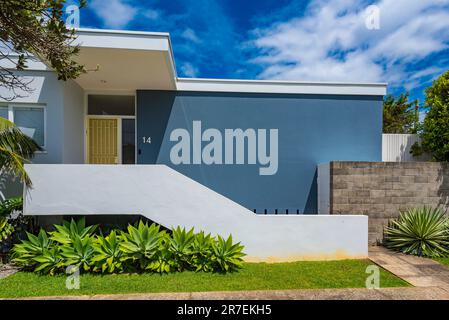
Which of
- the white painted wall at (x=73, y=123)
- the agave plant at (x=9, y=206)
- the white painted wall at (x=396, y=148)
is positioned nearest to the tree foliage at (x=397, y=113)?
the white painted wall at (x=396, y=148)

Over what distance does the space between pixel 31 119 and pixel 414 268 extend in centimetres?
947

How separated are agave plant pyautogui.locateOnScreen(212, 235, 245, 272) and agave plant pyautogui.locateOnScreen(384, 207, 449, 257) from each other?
4.25 meters

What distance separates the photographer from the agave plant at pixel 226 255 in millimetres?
4352

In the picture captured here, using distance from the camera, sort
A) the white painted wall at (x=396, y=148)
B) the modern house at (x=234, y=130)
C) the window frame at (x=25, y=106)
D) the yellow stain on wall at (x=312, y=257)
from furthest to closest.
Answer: the white painted wall at (x=396, y=148)
the modern house at (x=234, y=130)
the window frame at (x=25, y=106)
the yellow stain on wall at (x=312, y=257)

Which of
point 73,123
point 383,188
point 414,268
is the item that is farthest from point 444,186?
point 73,123

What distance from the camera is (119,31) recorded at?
14.8 feet

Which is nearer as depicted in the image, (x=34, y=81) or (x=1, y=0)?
(x=1, y=0)

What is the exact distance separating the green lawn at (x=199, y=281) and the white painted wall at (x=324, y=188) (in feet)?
6.80

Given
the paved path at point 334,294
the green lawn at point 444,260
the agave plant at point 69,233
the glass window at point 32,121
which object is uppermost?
the glass window at point 32,121

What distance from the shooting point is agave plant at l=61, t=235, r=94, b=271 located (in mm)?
4184

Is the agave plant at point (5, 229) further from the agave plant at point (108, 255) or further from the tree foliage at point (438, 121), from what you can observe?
the tree foliage at point (438, 121)
